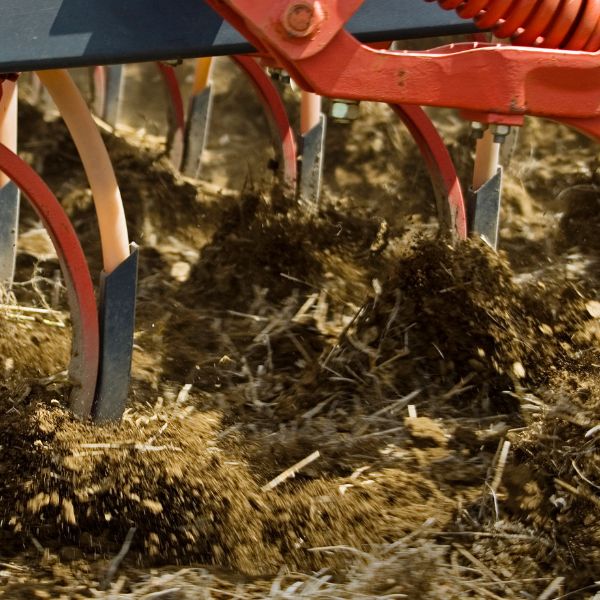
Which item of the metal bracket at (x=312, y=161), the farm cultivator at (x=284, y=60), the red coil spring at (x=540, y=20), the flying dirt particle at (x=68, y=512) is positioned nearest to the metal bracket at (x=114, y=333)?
the farm cultivator at (x=284, y=60)

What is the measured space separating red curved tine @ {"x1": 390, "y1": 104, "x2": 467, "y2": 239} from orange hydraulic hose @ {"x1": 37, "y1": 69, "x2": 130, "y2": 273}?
1125mm

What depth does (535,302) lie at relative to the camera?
3.03m

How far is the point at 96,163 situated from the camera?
255 centimetres

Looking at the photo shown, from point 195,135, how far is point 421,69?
100 inches

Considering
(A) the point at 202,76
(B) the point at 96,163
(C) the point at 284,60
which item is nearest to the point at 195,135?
(A) the point at 202,76

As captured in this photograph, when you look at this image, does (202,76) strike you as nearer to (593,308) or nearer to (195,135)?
(195,135)

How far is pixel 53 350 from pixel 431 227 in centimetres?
149

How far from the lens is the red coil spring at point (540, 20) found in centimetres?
206

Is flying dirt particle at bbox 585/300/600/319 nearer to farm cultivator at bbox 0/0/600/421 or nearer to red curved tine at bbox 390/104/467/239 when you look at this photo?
red curved tine at bbox 390/104/467/239

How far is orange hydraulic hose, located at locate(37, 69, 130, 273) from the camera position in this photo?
2.54 m

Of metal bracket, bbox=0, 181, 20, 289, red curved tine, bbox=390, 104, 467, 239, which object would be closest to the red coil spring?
red curved tine, bbox=390, 104, 467, 239

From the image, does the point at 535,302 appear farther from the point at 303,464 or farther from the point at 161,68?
the point at 161,68

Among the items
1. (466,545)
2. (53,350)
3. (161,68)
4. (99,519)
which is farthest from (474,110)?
(161,68)

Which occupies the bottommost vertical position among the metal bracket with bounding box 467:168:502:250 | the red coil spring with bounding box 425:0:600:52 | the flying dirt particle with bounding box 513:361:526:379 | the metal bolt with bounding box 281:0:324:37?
the flying dirt particle with bounding box 513:361:526:379
